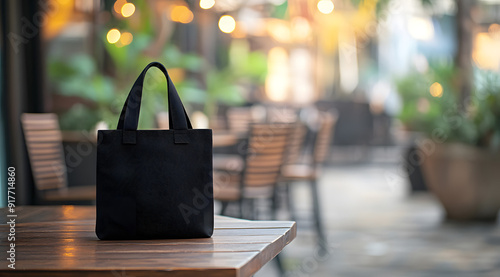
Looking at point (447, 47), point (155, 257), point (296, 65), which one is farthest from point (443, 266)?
point (296, 65)

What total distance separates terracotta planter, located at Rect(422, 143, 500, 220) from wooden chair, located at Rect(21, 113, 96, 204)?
360 centimetres

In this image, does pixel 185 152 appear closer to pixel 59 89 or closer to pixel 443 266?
pixel 443 266

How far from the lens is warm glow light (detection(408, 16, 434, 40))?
1634 cm

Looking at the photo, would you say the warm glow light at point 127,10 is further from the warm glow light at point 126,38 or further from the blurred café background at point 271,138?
the warm glow light at point 126,38

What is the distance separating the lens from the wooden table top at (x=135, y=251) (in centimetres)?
121

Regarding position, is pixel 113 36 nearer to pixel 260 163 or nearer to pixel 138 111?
pixel 260 163

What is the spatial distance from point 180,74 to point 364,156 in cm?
511

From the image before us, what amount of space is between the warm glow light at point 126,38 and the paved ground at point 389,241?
2.44 metres

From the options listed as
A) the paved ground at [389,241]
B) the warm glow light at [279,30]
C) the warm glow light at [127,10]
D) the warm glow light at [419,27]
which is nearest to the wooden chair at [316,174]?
the paved ground at [389,241]

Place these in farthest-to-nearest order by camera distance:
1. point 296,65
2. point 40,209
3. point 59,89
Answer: point 296,65
point 59,89
point 40,209

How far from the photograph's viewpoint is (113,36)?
Result: 7.09 metres

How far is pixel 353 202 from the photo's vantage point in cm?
830

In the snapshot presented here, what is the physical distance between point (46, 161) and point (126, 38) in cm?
315

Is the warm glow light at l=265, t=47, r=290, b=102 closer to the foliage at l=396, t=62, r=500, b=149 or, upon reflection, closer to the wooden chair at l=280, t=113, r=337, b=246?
the foliage at l=396, t=62, r=500, b=149
